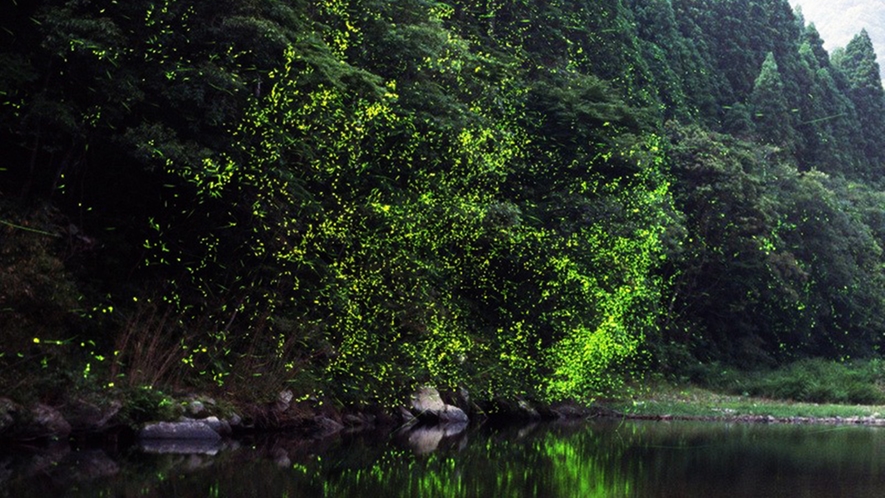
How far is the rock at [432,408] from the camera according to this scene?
28047 millimetres

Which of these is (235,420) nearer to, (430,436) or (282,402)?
(282,402)

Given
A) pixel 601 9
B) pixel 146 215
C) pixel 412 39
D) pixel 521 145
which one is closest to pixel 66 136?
pixel 146 215

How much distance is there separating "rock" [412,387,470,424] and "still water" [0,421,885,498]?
4074 mm

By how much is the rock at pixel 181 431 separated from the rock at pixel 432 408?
866 cm

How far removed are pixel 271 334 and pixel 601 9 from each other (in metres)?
28.1

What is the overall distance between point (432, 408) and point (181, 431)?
9.82 meters

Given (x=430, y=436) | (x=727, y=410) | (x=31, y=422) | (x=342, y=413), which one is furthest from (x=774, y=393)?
(x=31, y=422)

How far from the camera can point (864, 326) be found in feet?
181

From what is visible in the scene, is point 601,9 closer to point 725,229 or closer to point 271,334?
point 725,229

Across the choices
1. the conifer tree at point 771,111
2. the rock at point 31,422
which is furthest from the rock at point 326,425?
the conifer tree at point 771,111

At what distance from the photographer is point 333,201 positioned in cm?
2470

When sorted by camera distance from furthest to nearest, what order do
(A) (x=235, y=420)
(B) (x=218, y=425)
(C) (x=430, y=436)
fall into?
(C) (x=430, y=436) < (A) (x=235, y=420) < (B) (x=218, y=425)

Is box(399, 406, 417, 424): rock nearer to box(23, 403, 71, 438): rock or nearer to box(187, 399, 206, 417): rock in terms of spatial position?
box(187, 399, 206, 417): rock

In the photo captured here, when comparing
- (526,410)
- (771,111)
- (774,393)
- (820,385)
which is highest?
(771,111)
